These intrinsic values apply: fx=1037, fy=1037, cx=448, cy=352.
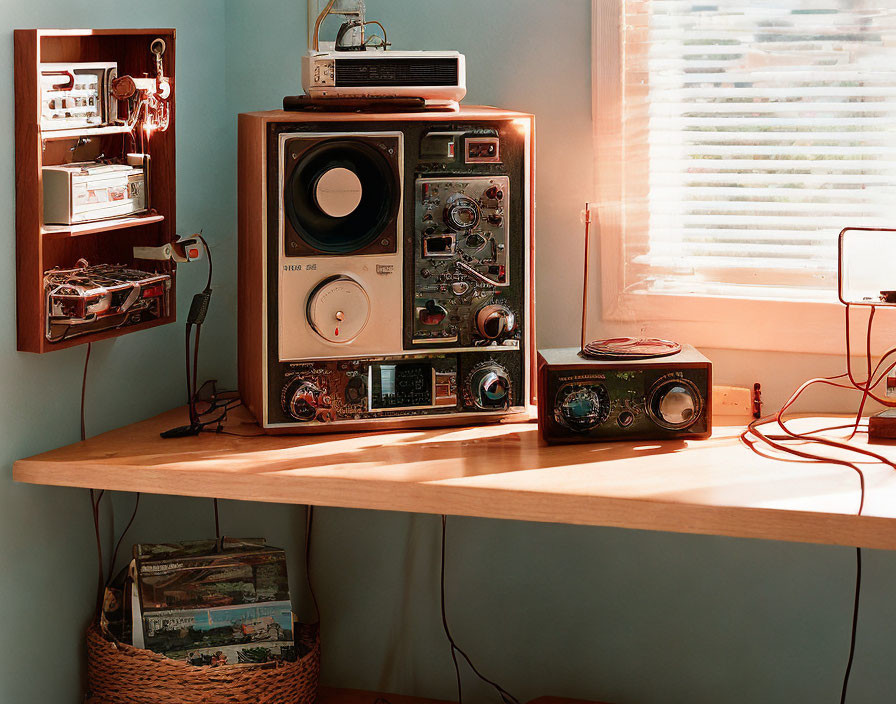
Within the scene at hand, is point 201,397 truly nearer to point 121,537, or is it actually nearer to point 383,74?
point 121,537

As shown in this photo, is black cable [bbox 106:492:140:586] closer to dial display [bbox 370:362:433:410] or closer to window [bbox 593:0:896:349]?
dial display [bbox 370:362:433:410]

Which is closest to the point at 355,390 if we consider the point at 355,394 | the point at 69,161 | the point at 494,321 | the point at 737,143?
the point at 355,394

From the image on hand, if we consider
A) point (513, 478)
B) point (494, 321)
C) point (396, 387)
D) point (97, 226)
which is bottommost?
point (513, 478)

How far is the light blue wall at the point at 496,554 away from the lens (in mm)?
1910

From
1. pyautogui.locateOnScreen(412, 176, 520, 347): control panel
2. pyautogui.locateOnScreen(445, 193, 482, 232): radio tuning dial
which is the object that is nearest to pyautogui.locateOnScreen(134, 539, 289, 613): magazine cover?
pyautogui.locateOnScreen(412, 176, 520, 347): control panel

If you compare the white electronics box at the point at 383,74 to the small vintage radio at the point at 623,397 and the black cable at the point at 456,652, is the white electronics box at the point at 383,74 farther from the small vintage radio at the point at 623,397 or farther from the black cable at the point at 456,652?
the black cable at the point at 456,652

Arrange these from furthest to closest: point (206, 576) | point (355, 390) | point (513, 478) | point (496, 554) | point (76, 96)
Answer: point (496, 554) → point (206, 576) → point (355, 390) → point (76, 96) → point (513, 478)

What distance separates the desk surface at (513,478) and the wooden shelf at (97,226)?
1.14ft

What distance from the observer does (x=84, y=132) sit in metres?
1.62

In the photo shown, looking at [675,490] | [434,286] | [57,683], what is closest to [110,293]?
[434,286]

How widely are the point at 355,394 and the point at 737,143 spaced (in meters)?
0.86

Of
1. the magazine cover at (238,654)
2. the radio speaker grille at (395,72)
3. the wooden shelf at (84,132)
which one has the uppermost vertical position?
the radio speaker grille at (395,72)

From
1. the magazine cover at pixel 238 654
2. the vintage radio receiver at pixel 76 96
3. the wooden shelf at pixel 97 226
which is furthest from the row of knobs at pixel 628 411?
the vintage radio receiver at pixel 76 96

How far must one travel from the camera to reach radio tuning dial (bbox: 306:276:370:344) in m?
1.65
